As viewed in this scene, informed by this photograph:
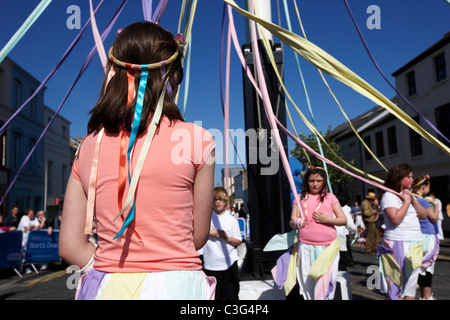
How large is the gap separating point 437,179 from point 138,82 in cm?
2016

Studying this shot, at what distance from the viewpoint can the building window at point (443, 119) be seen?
17406 mm

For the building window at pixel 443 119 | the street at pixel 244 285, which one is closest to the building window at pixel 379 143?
the building window at pixel 443 119

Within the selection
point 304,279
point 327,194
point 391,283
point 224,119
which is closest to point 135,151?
point 224,119

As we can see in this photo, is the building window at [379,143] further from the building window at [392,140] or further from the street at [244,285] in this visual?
the street at [244,285]

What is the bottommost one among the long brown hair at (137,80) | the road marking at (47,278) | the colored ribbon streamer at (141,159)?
the road marking at (47,278)

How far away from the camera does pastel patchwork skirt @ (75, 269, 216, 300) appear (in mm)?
1030

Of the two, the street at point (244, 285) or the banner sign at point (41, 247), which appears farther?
the banner sign at point (41, 247)

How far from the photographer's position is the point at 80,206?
1170 mm

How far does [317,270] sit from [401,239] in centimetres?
106

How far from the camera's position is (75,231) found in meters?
1.15

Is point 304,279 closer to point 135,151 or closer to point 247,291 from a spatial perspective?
point 247,291

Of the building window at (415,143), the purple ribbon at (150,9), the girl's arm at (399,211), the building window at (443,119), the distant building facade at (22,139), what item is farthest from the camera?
the building window at (415,143)

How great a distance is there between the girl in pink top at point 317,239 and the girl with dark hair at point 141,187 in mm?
2375

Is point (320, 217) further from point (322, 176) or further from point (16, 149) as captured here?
point (16, 149)
